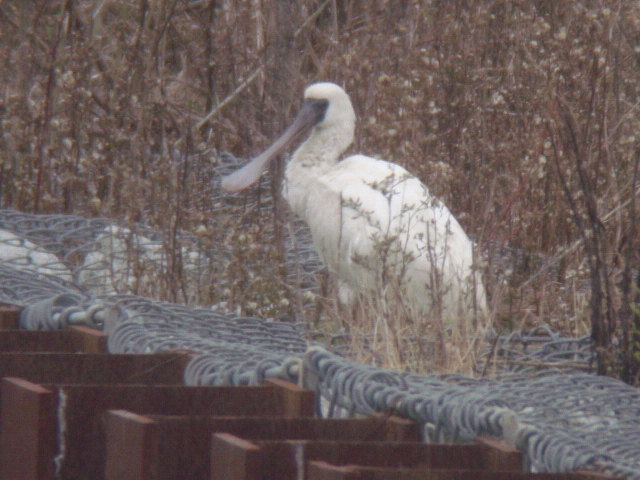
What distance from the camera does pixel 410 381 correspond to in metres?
2.25

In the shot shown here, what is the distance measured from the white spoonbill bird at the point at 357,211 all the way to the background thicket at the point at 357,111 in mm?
124

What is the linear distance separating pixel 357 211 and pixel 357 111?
7.04 feet

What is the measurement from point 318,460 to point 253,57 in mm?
5792

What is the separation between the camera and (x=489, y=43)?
685 centimetres

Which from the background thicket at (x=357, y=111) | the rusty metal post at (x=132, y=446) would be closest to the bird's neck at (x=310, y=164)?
the background thicket at (x=357, y=111)

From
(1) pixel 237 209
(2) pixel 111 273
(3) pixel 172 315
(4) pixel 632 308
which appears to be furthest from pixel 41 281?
(1) pixel 237 209

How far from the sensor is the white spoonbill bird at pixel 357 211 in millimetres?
4297

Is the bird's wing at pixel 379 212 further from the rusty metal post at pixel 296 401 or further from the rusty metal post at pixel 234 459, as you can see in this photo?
the rusty metal post at pixel 234 459

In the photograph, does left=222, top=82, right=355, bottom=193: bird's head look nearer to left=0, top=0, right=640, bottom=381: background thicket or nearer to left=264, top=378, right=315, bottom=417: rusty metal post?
left=0, top=0, right=640, bottom=381: background thicket

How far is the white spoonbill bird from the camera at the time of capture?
4297 mm

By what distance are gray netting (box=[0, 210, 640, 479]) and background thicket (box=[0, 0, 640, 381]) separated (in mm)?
1022

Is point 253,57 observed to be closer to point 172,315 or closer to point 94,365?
point 172,315

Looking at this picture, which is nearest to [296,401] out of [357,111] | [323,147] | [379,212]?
[379,212]

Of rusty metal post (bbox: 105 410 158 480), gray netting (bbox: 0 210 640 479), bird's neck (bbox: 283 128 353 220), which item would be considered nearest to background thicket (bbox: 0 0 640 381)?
bird's neck (bbox: 283 128 353 220)
